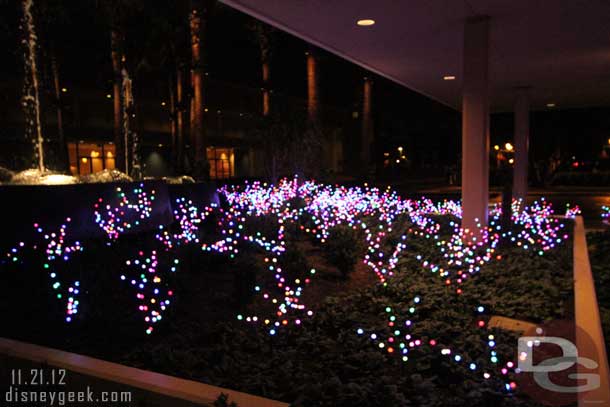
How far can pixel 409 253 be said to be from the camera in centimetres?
784

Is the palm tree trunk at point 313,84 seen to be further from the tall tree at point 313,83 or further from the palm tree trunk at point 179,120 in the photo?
the palm tree trunk at point 179,120

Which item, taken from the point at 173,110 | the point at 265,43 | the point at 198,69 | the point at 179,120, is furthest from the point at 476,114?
the point at 179,120

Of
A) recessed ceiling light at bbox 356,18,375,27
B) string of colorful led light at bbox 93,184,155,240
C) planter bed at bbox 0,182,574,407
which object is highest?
recessed ceiling light at bbox 356,18,375,27

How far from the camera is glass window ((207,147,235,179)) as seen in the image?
114 feet

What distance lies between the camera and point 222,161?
3578 cm

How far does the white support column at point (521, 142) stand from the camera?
14.6 m

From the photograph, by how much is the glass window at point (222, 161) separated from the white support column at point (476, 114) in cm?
2760

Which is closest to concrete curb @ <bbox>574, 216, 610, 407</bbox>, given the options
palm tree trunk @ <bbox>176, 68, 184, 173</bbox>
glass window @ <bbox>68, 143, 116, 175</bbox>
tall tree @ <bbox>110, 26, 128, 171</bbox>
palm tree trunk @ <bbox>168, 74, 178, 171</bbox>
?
tall tree @ <bbox>110, 26, 128, 171</bbox>

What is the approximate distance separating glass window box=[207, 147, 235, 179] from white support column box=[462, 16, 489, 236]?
90.6 feet

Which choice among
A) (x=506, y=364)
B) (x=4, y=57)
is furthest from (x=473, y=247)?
(x=4, y=57)

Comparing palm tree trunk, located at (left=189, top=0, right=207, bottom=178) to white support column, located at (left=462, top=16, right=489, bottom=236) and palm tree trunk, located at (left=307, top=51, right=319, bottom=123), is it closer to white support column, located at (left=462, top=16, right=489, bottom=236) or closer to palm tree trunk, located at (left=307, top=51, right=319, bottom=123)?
palm tree trunk, located at (left=307, top=51, right=319, bottom=123)

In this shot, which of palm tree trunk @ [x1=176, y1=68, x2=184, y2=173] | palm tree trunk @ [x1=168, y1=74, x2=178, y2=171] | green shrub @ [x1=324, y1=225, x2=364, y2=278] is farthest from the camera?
palm tree trunk @ [x1=168, y1=74, x2=178, y2=171]

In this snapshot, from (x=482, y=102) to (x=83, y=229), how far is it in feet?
19.6

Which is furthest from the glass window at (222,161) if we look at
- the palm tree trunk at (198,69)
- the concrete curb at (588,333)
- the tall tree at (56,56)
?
the concrete curb at (588,333)
